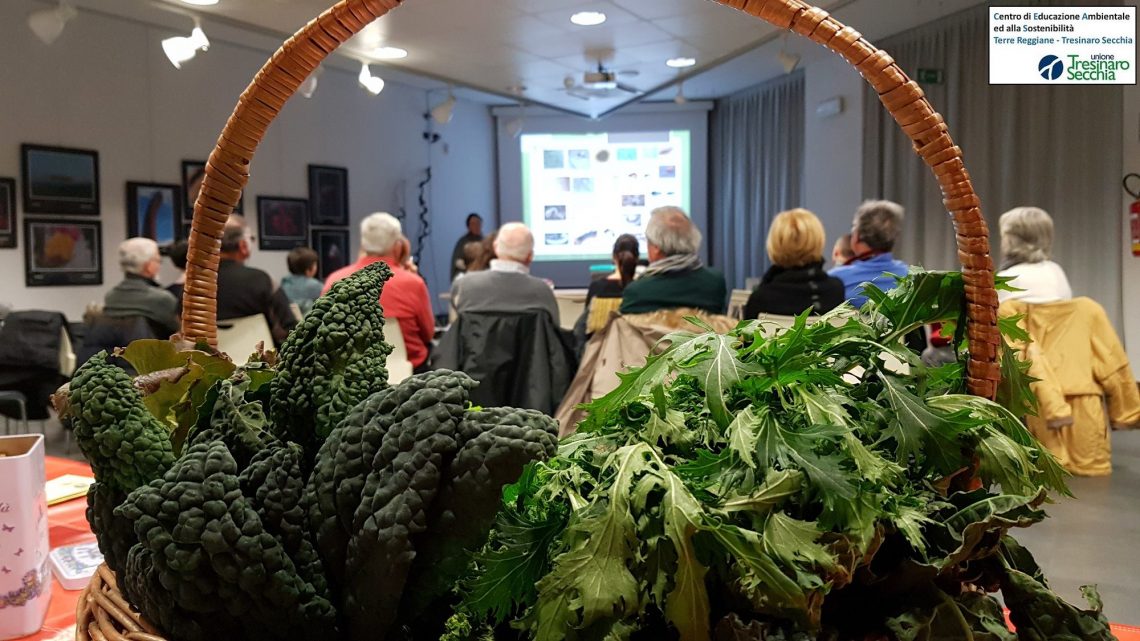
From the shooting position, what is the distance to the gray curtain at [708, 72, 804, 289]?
32.6 feet

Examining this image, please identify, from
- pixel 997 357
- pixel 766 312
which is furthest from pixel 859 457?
pixel 766 312

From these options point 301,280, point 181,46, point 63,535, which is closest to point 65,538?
point 63,535

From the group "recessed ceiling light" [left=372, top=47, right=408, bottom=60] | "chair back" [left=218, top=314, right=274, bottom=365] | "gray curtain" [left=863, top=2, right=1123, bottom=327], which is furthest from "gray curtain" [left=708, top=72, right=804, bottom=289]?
"chair back" [left=218, top=314, right=274, bottom=365]

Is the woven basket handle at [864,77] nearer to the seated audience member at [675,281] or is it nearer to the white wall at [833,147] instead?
the seated audience member at [675,281]

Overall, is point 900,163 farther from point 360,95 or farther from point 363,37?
point 360,95

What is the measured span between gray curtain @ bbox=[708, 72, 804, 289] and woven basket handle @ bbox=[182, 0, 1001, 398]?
9337 millimetres

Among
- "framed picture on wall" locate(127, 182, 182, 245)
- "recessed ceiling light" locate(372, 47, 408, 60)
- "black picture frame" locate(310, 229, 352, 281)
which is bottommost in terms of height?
"black picture frame" locate(310, 229, 352, 281)

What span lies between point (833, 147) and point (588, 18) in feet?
11.0

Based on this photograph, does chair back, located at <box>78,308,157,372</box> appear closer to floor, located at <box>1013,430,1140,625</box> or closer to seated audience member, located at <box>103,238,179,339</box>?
seated audience member, located at <box>103,238,179,339</box>

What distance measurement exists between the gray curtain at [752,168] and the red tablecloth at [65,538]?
9.07 meters

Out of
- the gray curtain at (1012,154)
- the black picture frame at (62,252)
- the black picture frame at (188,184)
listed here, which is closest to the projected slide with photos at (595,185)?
the gray curtain at (1012,154)

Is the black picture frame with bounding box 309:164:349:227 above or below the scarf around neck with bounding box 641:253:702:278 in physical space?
above

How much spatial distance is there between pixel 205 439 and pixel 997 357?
2.23ft

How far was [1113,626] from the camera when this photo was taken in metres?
0.86
